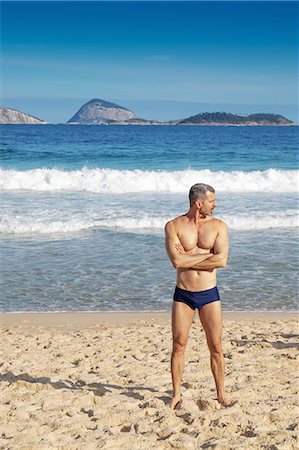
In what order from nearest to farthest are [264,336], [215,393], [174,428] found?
[174,428]
[215,393]
[264,336]

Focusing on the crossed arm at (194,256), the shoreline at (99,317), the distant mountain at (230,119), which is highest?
the distant mountain at (230,119)

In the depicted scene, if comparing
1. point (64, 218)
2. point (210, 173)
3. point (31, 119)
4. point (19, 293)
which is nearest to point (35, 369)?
point (19, 293)

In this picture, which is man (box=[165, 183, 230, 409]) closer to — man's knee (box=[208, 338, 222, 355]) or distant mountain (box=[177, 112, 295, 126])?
man's knee (box=[208, 338, 222, 355])

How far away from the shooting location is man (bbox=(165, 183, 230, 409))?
203 inches

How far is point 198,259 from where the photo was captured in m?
5.16

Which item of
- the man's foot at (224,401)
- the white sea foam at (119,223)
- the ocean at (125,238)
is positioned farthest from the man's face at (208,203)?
the white sea foam at (119,223)

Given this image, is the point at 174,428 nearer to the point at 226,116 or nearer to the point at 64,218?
the point at 64,218

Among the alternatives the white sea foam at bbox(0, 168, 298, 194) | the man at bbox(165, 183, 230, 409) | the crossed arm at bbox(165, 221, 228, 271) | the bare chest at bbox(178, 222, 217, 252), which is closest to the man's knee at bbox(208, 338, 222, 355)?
the man at bbox(165, 183, 230, 409)

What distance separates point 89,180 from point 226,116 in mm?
96769

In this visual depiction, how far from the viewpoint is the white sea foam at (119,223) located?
16.1m

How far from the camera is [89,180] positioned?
30016mm

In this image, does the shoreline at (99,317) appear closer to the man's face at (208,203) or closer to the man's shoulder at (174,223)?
the man's shoulder at (174,223)

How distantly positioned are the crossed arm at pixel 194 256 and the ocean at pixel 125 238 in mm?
4622

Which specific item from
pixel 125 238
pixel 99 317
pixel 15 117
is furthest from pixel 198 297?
pixel 15 117
